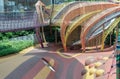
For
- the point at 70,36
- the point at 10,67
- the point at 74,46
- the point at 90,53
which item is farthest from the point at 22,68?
the point at 70,36

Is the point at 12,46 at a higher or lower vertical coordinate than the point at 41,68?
higher

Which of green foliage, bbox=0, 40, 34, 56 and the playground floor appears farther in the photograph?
green foliage, bbox=0, 40, 34, 56

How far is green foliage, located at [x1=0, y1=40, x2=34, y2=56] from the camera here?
19102mm

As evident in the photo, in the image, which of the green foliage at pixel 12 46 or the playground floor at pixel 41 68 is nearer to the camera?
the playground floor at pixel 41 68

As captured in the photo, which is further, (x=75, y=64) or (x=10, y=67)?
(x=75, y=64)

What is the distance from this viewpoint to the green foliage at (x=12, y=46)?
62.7 ft

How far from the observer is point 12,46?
20656 millimetres

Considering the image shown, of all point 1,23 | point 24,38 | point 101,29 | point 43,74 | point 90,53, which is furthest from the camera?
point 24,38

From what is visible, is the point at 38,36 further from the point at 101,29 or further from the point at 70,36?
the point at 101,29

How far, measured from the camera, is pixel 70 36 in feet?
81.5

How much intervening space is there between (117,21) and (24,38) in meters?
7.67

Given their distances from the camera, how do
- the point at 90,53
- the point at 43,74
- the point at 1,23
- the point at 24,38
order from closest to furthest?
the point at 43,74
the point at 1,23
the point at 90,53
the point at 24,38

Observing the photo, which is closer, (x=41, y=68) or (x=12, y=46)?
(x=41, y=68)

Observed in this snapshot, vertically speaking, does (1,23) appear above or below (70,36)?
above
